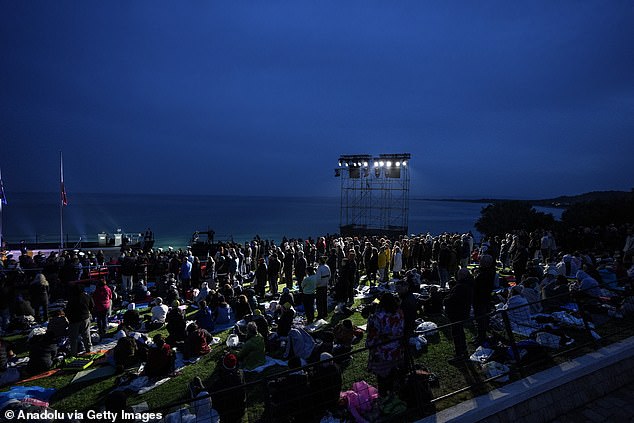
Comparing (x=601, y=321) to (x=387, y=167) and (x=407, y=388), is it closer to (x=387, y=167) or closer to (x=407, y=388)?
(x=407, y=388)

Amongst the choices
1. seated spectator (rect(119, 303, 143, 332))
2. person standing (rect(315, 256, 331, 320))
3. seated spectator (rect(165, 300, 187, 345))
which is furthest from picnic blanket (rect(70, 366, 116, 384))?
person standing (rect(315, 256, 331, 320))

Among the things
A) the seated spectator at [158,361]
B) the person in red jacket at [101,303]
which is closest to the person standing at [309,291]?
the seated spectator at [158,361]

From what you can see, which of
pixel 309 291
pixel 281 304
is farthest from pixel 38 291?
pixel 309 291

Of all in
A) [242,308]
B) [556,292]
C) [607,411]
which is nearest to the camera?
[607,411]

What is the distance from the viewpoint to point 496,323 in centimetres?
756

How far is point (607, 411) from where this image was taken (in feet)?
16.1

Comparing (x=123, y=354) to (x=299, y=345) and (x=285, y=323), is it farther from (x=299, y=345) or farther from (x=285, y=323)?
(x=299, y=345)

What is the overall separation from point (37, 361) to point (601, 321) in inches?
456

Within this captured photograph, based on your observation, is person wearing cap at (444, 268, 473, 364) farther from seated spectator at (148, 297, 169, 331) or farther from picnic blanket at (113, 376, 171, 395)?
seated spectator at (148, 297, 169, 331)

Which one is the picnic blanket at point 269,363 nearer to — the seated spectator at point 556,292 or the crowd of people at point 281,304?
the crowd of people at point 281,304

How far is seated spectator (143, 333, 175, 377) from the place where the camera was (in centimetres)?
621

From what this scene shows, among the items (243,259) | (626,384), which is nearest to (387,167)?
(243,259)

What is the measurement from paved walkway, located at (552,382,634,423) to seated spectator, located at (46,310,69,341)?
945cm

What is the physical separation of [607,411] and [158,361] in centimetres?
712
